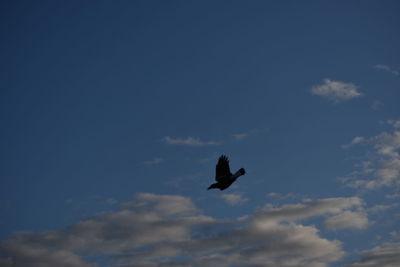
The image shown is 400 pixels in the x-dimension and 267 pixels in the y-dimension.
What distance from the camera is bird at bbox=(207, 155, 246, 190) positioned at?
12650 centimetres

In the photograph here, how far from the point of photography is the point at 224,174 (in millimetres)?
126688

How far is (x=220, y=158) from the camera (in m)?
127

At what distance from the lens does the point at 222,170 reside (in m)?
127

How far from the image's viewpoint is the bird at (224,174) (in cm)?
12650

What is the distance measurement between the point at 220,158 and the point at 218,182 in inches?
96.1

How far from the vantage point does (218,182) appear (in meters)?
127

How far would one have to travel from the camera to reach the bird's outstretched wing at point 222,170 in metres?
126

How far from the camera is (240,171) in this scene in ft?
416

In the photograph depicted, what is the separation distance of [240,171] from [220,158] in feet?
7.93

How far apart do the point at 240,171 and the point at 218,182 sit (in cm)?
249

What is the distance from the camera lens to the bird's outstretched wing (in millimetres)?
126500

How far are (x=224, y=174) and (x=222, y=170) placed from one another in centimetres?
46
